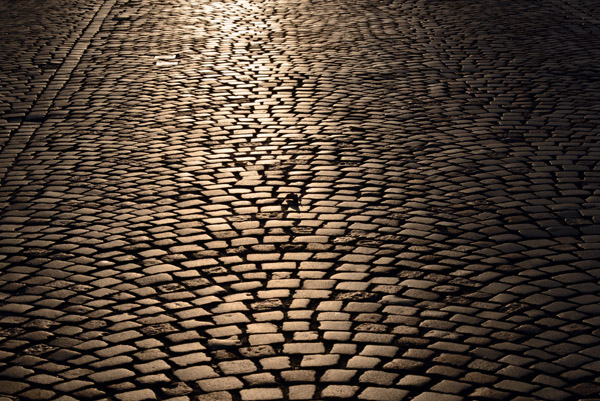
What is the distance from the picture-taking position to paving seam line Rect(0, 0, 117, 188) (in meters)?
7.86

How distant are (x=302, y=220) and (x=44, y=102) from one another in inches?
170

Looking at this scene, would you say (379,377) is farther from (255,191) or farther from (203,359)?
(255,191)

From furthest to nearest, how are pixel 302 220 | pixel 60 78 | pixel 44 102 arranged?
pixel 60 78, pixel 44 102, pixel 302 220

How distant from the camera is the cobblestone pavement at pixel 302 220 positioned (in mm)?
4473

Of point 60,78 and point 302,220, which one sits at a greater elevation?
point 302,220

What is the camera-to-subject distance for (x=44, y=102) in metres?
9.44

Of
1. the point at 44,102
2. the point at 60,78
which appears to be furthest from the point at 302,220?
the point at 60,78

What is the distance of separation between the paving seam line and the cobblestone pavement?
38 mm

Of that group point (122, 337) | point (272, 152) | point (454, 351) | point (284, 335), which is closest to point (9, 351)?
point (122, 337)

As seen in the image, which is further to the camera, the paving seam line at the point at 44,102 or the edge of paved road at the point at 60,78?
the edge of paved road at the point at 60,78

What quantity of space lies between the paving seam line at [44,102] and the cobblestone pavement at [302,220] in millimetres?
38

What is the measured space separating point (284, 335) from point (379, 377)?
66cm

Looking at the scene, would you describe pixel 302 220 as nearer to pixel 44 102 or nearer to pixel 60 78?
pixel 44 102

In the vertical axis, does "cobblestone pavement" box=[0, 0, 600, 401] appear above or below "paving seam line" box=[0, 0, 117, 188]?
above
